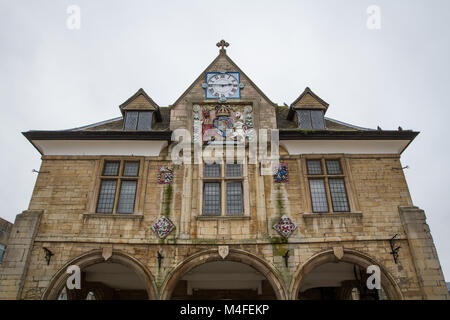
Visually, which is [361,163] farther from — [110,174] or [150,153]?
[110,174]

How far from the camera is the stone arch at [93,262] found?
9906 mm

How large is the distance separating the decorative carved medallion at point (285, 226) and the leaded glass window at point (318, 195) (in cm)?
105

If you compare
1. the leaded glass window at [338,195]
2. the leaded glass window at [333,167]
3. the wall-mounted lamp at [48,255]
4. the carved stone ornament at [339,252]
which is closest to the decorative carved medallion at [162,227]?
the wall-mounted lamp at [48,255]

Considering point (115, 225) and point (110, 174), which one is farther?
point (110, 174)

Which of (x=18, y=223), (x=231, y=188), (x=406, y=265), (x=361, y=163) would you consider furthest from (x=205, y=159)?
(x=406, y=265)

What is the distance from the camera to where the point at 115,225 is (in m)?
10.8

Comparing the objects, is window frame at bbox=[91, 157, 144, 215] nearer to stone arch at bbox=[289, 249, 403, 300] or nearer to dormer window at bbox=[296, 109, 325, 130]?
stone arch at bbox=[289, 249, 403, 300]

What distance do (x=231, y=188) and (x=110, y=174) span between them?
4.39 m

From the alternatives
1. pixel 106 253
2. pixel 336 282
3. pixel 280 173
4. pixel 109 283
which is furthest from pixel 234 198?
pixel 109 283

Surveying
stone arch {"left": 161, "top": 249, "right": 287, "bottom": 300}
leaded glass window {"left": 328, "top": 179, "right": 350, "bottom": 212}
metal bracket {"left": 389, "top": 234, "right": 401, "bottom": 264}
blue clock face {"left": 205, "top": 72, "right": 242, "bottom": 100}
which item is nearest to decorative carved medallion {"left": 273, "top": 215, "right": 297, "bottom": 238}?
stone arch {"left": 161, "top": 249, "right": 287, "bottom": 300}

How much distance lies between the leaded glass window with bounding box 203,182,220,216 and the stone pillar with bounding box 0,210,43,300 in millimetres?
5479

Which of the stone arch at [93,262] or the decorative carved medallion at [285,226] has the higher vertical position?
the decorative carved medallion at [285,226]

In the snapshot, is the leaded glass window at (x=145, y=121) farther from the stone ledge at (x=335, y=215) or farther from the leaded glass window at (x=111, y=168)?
the stone ledge at (x=335, y=215)
